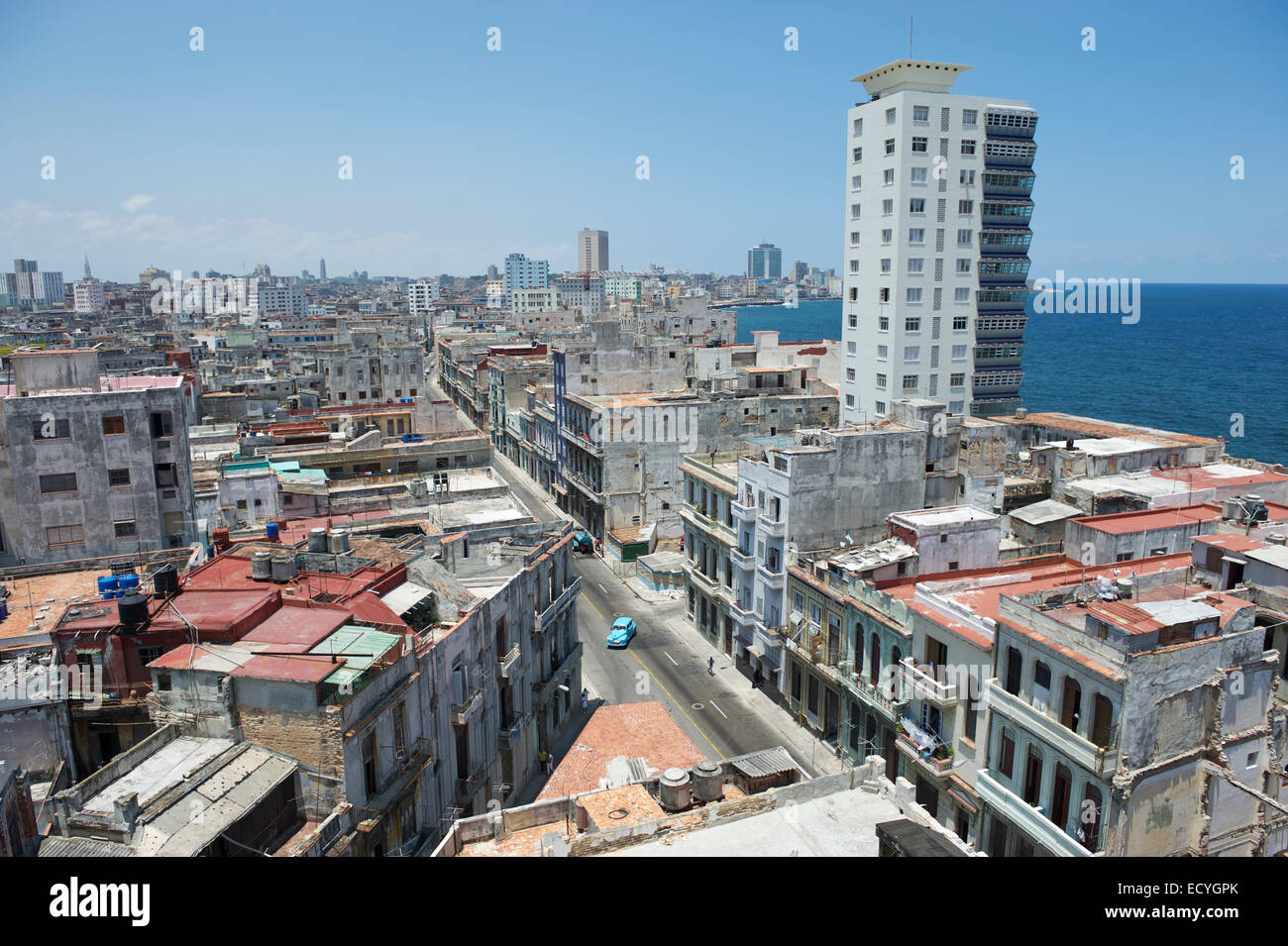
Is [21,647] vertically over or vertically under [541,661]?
over

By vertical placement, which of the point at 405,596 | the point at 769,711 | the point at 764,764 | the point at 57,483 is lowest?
the point at 769,711

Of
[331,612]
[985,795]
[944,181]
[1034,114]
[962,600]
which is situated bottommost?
[985,795]

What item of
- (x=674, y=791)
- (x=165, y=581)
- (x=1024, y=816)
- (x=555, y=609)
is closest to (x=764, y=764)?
(x=674, y=791)

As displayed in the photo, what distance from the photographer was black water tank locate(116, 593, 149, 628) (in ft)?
87.9

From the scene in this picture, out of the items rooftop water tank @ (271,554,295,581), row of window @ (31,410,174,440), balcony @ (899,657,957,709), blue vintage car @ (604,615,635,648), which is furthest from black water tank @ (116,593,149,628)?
blue vintage car @ (604,615,635,648)

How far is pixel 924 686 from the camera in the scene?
3388 cm

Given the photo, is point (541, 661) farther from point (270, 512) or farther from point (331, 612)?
point (270, 512)

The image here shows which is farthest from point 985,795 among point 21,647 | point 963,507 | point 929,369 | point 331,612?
point 929,369

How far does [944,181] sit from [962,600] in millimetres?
44811

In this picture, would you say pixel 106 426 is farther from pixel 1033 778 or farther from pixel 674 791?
pixel 1033 778

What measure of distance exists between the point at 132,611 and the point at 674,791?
17.8 meters

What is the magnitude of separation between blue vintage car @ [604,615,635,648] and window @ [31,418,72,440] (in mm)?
31914

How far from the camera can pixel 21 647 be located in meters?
29.1

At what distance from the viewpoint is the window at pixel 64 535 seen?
39719mm
